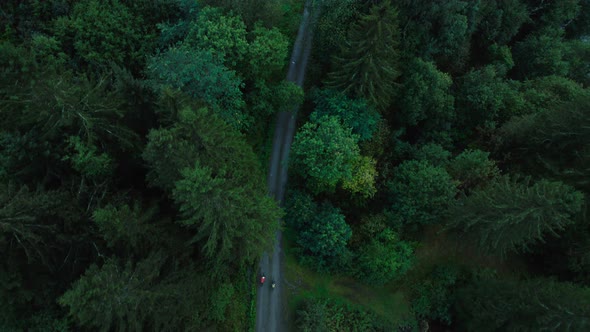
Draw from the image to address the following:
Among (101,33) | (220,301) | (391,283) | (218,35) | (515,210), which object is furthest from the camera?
(391,283)

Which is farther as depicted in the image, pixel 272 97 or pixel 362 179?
pixel 272 97

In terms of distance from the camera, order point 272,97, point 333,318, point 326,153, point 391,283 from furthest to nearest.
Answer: point 391,283 → point 272,97 → point 333,318 → point 326,153

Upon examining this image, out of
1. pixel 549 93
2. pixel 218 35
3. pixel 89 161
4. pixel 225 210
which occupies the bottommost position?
pixel 225 210

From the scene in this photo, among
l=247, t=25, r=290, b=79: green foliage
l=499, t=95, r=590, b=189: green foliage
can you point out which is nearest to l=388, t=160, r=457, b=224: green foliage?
l=499, t=95, r=590, b=189: green foliage

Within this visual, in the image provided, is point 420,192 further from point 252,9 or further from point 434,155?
point 252,9

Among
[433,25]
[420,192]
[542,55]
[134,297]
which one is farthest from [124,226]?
[542,55]

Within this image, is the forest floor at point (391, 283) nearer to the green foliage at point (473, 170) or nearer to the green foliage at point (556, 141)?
the green foliage at point (473, 170)
